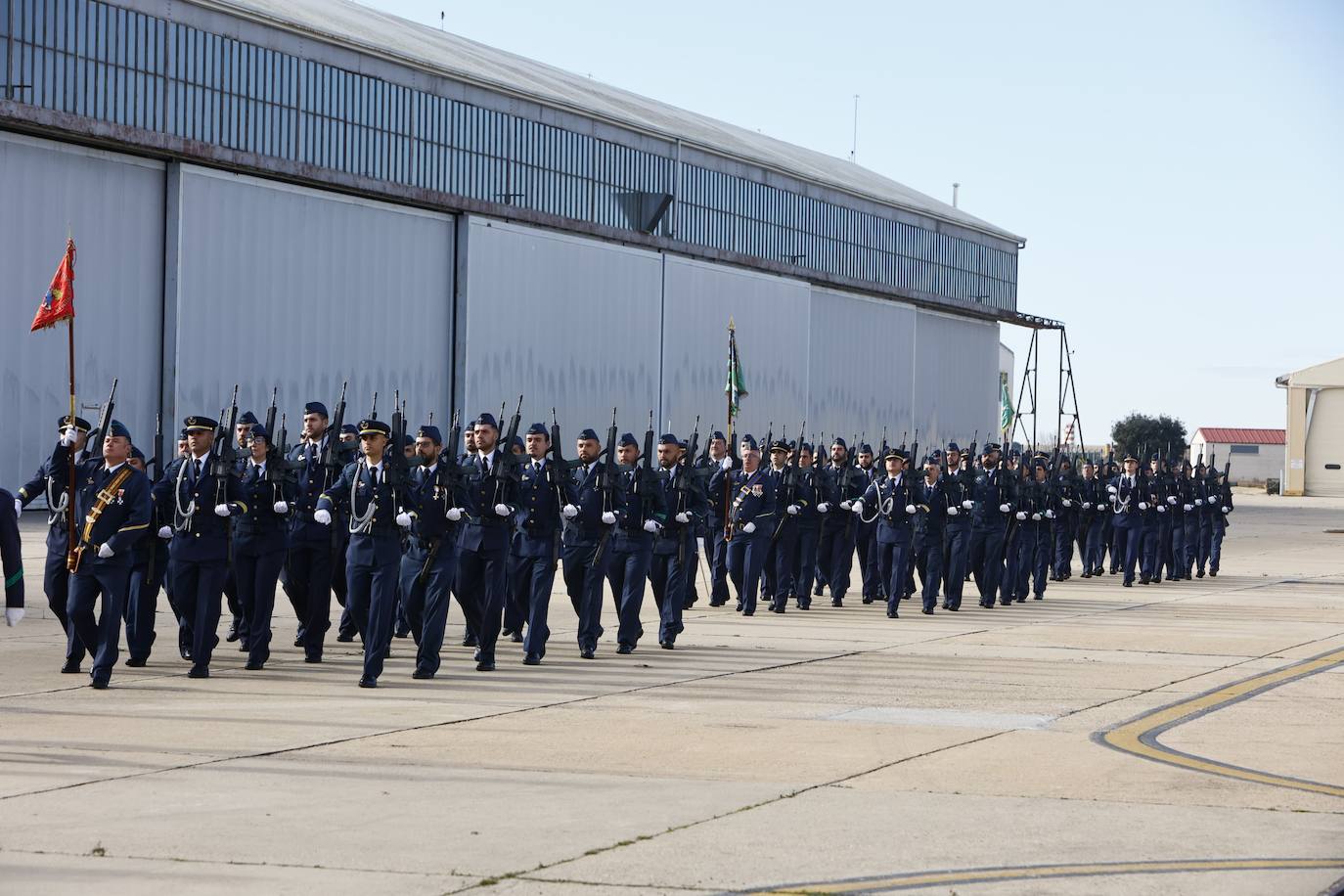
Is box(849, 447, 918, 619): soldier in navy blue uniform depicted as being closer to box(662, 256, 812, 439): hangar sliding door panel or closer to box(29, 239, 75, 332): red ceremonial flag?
box(29, 239, 75, 332): red ceremonial flag

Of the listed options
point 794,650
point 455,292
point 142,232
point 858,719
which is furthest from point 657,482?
point 455,292

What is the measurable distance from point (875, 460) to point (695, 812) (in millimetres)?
15933

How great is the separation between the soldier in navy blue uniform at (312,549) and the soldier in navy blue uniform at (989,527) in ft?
29.9

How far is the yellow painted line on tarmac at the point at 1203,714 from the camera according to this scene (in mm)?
8688

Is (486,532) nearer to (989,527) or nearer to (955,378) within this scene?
(989,527)

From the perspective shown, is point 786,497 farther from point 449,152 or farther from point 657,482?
point 449,152

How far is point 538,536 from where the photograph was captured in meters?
13.6

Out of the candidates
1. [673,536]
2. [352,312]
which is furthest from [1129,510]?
[352,312]

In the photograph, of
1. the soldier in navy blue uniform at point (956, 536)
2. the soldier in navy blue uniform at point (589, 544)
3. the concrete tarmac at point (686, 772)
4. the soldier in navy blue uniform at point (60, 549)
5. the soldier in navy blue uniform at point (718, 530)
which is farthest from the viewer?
the soldier in navy blue uniform at point (956, 536)

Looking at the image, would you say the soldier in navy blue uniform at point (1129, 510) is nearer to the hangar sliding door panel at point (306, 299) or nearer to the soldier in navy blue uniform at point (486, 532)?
the soldier in navy blue uniform at point (486, 532)

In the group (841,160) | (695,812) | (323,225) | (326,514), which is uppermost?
(841,160)

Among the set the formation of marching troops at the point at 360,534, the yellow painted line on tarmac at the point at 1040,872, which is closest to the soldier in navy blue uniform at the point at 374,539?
the formation of marching troops at the point at 360,534

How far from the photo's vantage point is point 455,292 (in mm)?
35719

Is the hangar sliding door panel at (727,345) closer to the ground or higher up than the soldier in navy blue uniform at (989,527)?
higher up
